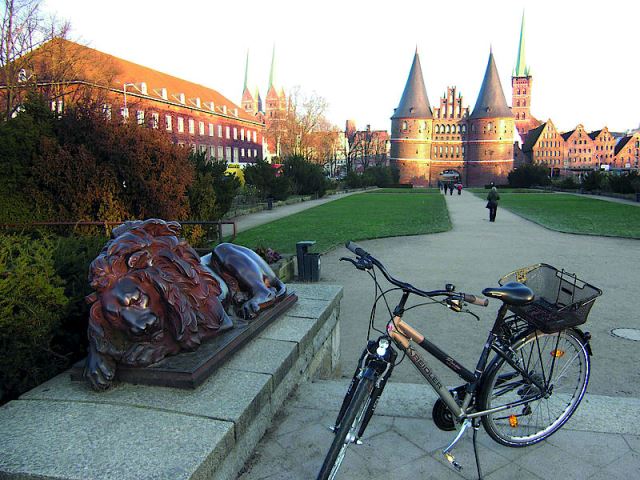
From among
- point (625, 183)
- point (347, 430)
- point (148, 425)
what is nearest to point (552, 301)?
point (347, 430)

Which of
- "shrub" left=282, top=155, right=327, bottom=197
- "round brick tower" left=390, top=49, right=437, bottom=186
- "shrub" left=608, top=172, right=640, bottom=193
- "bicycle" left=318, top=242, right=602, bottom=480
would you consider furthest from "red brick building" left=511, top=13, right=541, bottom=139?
"bicycle" left=318, top=242, right=602, bottom=480

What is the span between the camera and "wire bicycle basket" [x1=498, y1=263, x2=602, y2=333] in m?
2.76

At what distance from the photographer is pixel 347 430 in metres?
2.28

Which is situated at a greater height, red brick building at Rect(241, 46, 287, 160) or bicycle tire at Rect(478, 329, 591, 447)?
red brick building at Rect(241, 46, 287, 160)

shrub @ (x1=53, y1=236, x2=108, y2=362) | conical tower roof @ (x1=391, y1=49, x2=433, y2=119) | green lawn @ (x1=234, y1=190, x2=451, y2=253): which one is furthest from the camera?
conical tower roof @ (x1=391, y1=49, x2=433, y2=119)

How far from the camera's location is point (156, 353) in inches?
113

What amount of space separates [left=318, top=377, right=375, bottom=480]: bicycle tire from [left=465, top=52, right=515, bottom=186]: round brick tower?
8519 cm

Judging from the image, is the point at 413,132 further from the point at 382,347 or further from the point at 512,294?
the point at 382,347

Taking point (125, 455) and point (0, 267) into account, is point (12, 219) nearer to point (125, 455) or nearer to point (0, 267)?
point (0, 267)

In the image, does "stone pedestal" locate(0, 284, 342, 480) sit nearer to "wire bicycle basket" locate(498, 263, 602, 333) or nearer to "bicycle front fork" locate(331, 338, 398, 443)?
"bicycle front fork" locate(331, 338, 398, 443)

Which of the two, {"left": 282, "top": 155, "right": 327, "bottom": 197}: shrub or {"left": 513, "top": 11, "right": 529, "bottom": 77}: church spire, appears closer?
{"left": 282, "top": 155, "right": 327, "bottom": 197}: shrub

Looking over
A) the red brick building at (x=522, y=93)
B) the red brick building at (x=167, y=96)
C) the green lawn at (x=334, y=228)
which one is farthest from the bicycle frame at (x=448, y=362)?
the red brick building at (x=522, y=93)

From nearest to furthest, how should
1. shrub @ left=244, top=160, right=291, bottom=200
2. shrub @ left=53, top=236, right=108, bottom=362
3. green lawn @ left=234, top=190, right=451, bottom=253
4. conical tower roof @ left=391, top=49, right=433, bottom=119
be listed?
shrub @ left=53, top=236, right=108, bottom=362
green lawn @ left=234, top=190, right=451, bottom=253
shrub @ left=244, top=160, right=291, bottom=200
conical tower roof @ left=391, top=49, right=433, bottom=119

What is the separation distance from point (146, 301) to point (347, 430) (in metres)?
1.34
